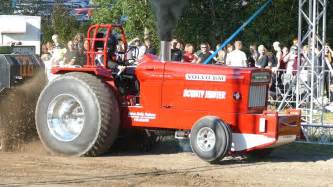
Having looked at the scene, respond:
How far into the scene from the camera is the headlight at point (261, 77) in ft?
32.7

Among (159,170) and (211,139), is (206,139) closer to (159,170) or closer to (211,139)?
(211,139)

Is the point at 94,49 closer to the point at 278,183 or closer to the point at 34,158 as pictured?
the point at 34,158

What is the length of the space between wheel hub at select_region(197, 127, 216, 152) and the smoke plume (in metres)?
1.61

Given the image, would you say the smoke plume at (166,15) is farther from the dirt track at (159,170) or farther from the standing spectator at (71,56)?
the standing spectator at (71,56)

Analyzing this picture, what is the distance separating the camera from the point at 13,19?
1948cm

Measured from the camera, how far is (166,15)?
1118 cm

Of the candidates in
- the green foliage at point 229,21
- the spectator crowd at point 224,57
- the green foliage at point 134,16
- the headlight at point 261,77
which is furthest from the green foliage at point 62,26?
the headlight at point 261,77

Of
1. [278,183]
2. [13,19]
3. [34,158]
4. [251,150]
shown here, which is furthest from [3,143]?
[13,19]

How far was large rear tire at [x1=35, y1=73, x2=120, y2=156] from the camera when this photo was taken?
1007 centimetres

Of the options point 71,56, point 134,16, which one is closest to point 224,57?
point 71,56

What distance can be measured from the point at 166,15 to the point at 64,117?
6.84 feet

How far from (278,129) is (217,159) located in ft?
2.81

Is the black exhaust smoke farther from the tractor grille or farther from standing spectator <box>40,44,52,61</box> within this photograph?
standing spectator <box>40,44,52,61</box>

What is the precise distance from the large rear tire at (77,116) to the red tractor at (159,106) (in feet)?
0.04
